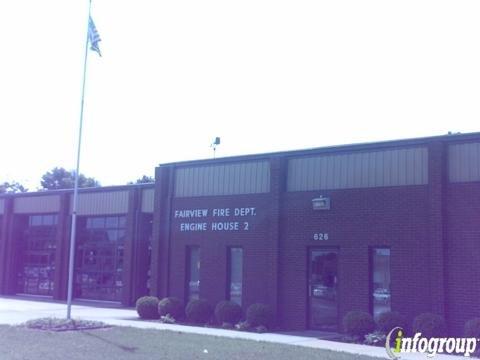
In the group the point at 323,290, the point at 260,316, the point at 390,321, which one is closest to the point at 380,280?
the point at 390,321

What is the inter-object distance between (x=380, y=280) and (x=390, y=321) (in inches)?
67.0

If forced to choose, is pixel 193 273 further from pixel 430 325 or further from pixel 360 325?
pixel 430 325

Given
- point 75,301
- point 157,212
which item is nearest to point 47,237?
point 75,301

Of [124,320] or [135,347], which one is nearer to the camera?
[135,347]

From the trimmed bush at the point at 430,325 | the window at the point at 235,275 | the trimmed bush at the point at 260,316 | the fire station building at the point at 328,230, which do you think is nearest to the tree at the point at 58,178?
the fire station building at the point at 328,230

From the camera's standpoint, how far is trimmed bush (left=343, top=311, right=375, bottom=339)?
672 inches

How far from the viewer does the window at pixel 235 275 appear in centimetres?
2147

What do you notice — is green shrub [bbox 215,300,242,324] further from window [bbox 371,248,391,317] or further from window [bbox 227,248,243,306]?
window [bbox 371,248,391,317]

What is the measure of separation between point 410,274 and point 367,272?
1346 millimetres

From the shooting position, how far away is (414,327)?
16438 mm

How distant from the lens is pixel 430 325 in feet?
52.7

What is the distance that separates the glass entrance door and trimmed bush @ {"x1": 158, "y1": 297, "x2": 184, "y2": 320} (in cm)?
488

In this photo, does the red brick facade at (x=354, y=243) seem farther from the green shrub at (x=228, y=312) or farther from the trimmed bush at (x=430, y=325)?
the green shrub at (x=228, y=312)

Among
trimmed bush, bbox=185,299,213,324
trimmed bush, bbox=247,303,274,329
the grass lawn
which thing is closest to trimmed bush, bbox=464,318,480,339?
the grass lawn
